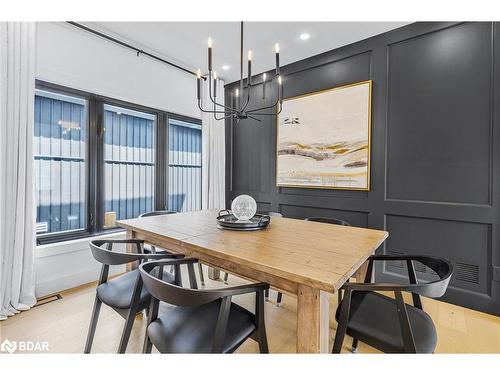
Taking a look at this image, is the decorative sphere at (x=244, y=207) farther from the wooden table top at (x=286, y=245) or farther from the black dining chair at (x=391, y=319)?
the black dining chair at (x=391, y=319)

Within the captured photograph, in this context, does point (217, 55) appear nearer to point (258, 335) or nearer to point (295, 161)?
point (295, 161)

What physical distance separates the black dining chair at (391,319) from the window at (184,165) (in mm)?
2949

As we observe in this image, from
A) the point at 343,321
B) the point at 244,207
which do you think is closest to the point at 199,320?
the point at 343,321

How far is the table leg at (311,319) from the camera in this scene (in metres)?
1.06

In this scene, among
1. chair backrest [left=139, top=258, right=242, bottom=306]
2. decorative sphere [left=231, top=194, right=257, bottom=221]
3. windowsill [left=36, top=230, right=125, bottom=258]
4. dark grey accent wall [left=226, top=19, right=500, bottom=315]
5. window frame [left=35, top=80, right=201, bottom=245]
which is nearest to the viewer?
chair backrest [left=139, top=258, right=242, bottom=306]

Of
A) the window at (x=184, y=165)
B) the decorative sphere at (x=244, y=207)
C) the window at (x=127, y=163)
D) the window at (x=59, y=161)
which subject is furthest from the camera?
the window at (x=184, y=165)

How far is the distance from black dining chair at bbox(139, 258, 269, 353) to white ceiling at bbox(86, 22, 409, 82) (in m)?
2.38

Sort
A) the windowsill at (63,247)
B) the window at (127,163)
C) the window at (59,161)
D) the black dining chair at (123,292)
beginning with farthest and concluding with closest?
the window at (127,163), the window at (59,161), the windowsill at (63,247), the black dining chair at (123,292)

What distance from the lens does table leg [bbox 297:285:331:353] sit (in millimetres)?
1056

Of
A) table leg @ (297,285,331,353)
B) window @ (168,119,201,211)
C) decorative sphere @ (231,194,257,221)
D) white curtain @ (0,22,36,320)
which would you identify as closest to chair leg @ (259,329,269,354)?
table leg @ (297,285,331,353)

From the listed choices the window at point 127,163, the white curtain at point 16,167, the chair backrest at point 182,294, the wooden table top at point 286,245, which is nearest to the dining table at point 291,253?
the wooden table top at point 286,245

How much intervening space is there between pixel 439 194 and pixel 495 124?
0.70 meters

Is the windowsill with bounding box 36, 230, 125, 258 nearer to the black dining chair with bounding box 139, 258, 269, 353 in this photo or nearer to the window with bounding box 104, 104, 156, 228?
the window with bounding box 104, 104, 156, 228
